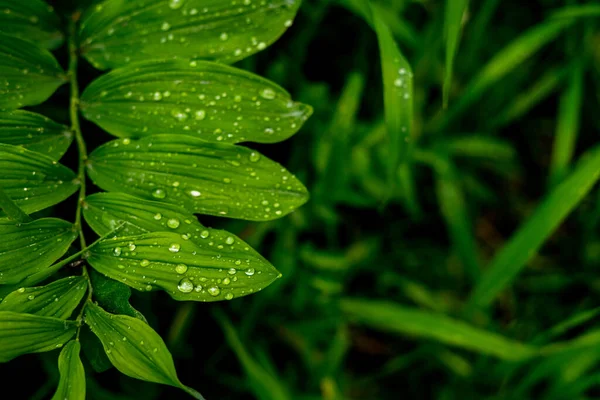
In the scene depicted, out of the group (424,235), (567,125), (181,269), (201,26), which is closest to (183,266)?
(181,269)

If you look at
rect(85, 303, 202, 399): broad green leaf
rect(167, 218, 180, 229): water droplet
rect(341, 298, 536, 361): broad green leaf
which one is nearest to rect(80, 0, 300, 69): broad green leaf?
rect(167, 218, 180, 229): water droplet

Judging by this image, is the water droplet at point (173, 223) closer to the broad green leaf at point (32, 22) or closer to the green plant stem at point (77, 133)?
the green plant stem at point (77, 133)

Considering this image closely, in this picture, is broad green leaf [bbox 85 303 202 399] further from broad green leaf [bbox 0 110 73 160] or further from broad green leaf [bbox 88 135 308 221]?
broad green leaf [bbox 0 110 73 160]

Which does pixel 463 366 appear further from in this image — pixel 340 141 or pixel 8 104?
pixel 8 104

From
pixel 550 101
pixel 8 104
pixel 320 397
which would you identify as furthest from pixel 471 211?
pixel 8 104

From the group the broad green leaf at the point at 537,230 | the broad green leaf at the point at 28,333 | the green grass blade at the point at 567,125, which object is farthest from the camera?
the green grass blade at the point at 567,125

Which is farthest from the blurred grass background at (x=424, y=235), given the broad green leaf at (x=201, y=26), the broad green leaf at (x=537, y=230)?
the broad green leaf at (x=201, y=26)
